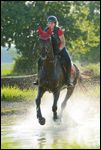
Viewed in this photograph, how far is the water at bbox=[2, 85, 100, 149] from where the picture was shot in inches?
499

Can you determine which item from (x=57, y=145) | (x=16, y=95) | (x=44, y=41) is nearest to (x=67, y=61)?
(x=44, y=41)

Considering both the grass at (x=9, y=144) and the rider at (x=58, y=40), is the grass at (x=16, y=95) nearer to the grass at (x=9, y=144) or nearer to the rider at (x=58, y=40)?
the rider at (x=58, y=40)

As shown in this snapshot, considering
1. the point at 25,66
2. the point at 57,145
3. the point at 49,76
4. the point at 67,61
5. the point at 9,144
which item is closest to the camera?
the point at 57,145

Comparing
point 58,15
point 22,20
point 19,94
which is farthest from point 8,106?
point 58,15

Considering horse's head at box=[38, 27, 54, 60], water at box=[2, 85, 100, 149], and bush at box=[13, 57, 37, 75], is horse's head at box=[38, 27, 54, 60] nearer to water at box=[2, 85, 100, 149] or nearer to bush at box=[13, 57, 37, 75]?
water at box=[2, 85, 100, 149]

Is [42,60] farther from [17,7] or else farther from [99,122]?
[17,7]

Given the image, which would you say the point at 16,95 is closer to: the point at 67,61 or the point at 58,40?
Answer: the point at 67,61

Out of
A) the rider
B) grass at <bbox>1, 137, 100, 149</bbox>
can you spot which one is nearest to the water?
grass at <bbox>1, 137, 100, 149</bbox>

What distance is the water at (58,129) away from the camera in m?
12.7

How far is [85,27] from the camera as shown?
61.6 m

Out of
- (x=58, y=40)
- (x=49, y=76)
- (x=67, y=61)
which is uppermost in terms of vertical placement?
(x=58, y=40)

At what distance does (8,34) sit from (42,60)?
3918 centimetres

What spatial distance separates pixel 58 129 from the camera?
1567 cm

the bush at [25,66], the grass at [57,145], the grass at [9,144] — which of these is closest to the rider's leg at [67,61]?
the grass at [9,144]
